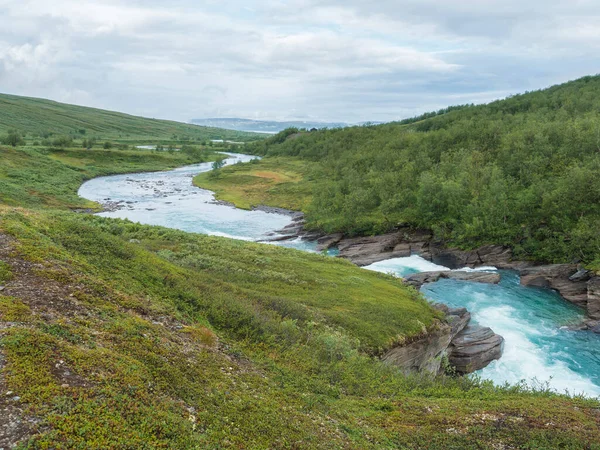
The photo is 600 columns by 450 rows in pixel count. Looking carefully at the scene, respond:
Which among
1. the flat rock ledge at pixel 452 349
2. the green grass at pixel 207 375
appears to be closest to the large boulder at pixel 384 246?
the flat rock ledge at pixel 452 349

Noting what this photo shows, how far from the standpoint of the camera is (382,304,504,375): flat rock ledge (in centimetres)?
2603

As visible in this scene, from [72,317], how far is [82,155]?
537 ft

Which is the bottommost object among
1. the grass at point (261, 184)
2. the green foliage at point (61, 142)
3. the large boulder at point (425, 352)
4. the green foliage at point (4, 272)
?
the large boulder at point (425, 352)

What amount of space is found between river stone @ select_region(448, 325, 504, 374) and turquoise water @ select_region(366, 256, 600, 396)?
2.19 ft

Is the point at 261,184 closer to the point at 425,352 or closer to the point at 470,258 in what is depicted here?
the point at 470,258

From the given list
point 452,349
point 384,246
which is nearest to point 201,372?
point 452,349

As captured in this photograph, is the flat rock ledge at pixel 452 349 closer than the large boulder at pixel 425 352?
No

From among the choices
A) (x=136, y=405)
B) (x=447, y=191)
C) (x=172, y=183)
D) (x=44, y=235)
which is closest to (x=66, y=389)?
(x=136, y=405)

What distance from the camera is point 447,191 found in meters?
65.8

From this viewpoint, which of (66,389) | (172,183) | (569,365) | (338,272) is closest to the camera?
(66,389)

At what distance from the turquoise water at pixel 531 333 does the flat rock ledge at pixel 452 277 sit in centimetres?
83

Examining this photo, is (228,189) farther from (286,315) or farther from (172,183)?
(286,315)

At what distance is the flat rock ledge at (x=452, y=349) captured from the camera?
85.4 feet

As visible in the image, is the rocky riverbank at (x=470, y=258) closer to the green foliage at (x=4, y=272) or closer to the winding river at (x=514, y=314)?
the winding river at (x=514, y=314)
